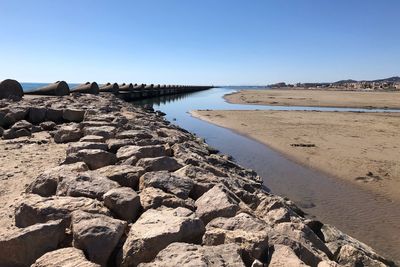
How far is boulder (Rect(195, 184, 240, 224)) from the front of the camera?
3.59 meters

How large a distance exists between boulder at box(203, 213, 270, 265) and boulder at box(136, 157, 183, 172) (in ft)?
4.94

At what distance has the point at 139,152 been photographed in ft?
17.3

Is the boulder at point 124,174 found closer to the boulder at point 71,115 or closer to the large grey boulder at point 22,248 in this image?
the large grey boulder at point 22,248

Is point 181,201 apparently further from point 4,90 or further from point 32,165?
point 4,90

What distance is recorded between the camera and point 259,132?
15508 millimetres

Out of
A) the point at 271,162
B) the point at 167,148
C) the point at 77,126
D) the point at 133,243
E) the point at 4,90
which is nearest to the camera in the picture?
the point at 133,243

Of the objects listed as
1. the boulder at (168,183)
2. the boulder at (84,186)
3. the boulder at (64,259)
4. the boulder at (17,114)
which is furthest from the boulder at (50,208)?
the boulder at (17,114)

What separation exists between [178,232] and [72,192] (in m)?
1.32

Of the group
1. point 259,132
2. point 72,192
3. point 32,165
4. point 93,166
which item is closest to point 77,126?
point 32,165

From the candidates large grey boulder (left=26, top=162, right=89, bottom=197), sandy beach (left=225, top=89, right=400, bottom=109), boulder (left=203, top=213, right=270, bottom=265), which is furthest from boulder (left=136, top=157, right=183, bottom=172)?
sandy beach (left=225, top=89, right=400, bottom=109)

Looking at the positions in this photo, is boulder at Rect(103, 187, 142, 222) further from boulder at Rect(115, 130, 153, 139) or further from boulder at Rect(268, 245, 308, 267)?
boulder at Rect(115, 130, 153, 139)

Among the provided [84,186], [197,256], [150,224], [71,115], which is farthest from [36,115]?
[197,256]

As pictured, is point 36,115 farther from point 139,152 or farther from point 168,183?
point 168,183

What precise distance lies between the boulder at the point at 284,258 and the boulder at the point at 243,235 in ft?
0.26
